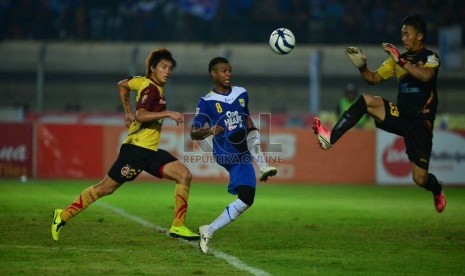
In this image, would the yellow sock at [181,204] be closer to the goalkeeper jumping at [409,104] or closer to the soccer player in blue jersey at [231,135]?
the soccer player in blue jersey at [231,135]

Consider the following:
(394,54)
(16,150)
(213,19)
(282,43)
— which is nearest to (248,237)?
(282,43)

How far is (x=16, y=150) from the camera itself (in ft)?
81.5

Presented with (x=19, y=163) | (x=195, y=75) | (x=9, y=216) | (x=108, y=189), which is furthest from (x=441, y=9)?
(x=108, y=189)

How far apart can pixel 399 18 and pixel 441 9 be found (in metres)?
1.91

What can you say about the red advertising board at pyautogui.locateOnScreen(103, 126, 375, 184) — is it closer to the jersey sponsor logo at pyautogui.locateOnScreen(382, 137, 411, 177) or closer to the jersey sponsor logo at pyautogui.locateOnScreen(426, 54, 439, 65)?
the jersey sponsor logo at pyautogui.locateOnScreen(382, 137, 411, 177)

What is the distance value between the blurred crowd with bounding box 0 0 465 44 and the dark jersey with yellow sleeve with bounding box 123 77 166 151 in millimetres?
21009

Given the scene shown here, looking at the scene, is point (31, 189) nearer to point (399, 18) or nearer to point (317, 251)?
point (317, 251)

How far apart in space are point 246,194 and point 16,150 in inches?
597

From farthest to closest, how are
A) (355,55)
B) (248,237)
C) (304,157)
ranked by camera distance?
(304,157), (248,237), (355,55)

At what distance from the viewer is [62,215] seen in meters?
11.4

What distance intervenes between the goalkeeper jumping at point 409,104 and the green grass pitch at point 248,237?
4.18 feet

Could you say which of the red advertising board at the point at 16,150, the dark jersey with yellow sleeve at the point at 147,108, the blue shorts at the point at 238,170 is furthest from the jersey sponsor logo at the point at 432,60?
the red advertising board at the point at 16,150

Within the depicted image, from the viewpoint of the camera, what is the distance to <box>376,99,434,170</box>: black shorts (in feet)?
37.1

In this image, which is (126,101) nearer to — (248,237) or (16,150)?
(248,237)
